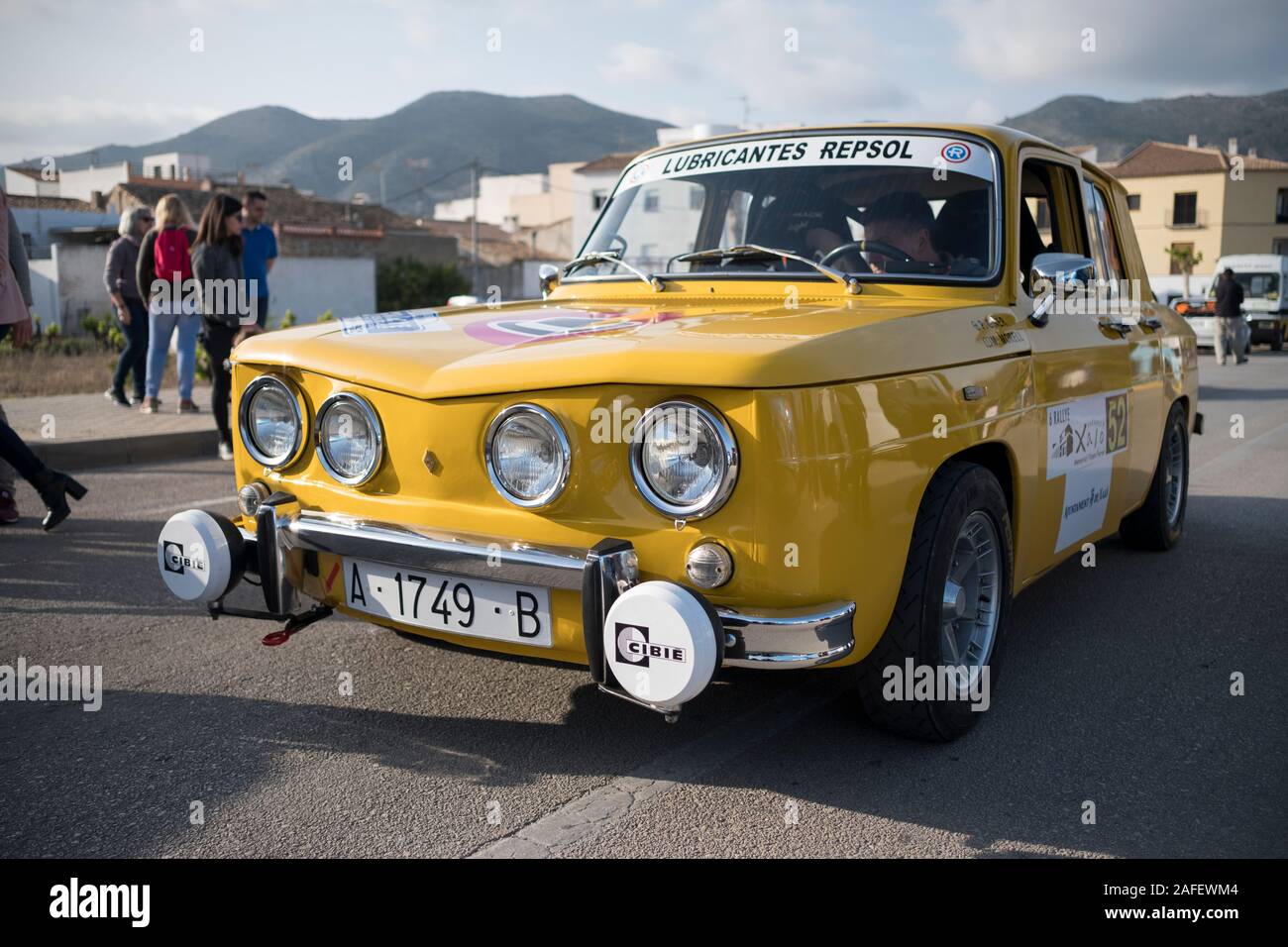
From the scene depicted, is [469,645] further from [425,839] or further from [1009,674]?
[1009,674]

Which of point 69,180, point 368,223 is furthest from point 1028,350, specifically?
point 69,180

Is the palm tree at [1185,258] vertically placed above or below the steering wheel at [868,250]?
above

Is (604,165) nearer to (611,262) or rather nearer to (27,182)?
(27,182)

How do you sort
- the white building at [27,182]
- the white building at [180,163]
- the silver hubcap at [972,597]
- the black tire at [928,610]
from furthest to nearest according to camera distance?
the white building at [180,163] → the white building at [27,182] → the silver hubcap at [972,597] → the black tire at [928,610]

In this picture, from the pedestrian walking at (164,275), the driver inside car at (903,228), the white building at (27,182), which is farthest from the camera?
the white building at (27,182)

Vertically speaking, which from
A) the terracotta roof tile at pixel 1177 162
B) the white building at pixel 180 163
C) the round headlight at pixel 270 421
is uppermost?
the white building at pixel 180 163

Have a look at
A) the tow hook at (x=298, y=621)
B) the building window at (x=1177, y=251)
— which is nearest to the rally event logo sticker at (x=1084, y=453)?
the tow hook at (x=298, y=621)

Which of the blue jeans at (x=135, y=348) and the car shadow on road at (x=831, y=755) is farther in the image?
the blue jeans at (x=135, y=348)

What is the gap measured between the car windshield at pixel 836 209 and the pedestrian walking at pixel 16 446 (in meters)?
3.05

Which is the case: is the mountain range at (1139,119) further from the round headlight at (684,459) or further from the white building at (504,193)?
the round headlight at (684,459)

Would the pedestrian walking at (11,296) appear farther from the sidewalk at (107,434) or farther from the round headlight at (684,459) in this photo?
the round headlight at (684,459)

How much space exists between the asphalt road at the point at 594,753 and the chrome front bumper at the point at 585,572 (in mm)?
449

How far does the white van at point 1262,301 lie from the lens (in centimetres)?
2772

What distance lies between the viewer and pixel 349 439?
3.20 m
